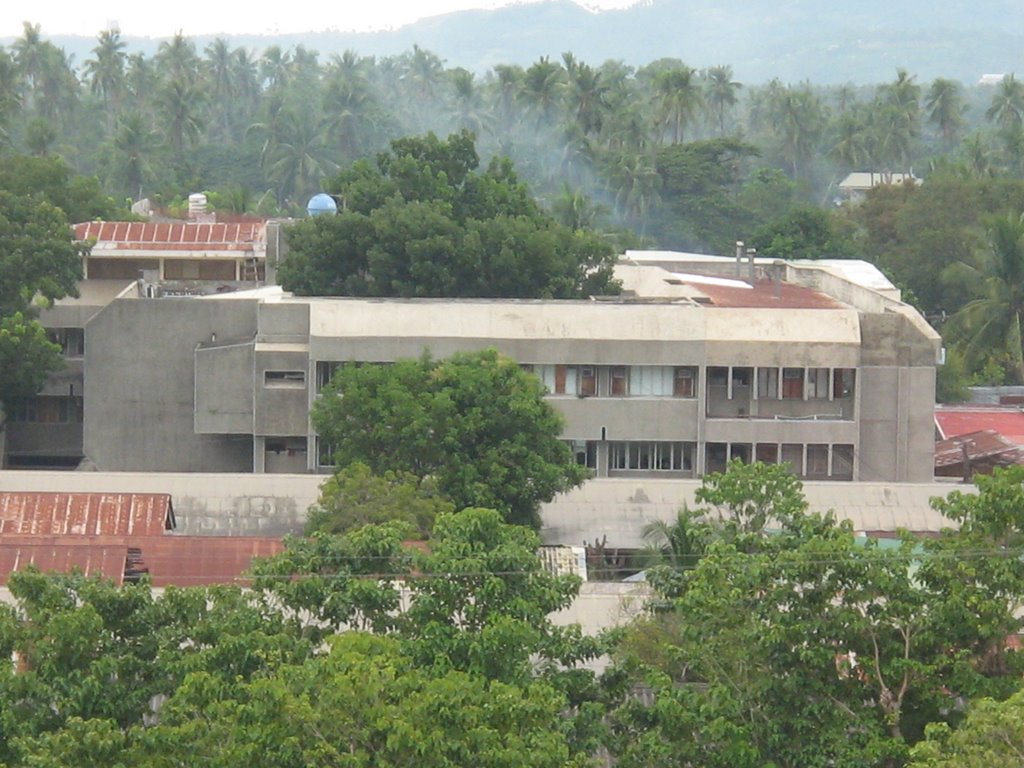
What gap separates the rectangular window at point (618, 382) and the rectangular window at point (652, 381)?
Answer: 12cm

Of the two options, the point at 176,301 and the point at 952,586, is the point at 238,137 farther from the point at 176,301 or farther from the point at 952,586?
the point at 952,586

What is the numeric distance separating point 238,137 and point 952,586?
11227cm

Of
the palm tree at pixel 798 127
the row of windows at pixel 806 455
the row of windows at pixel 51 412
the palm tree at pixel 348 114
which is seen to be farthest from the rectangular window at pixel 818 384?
the palm tree at pixel 798 127

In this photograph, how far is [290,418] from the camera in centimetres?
4222

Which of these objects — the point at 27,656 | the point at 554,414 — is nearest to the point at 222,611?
the point at 27,656

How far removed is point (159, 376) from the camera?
43938 mm

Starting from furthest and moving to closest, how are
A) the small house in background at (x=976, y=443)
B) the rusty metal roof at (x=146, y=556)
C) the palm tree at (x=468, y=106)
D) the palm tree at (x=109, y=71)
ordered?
the palm tree at (x=468, y=106) < the palm tree at (x=109, y=71) < the small house in background at (x=976, y=443) < the rusty metal roof at (x=146, y=556)

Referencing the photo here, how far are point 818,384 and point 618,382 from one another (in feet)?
13.4

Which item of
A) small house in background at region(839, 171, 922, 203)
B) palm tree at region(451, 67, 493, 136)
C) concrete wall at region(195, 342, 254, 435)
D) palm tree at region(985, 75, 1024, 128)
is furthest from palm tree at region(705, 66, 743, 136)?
concrete wall at region(195, 342, 254, 435)

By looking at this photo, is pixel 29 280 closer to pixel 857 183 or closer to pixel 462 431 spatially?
pixel 462 431

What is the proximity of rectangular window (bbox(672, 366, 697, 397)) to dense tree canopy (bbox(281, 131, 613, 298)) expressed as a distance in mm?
7100

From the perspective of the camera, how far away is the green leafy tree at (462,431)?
35.5m

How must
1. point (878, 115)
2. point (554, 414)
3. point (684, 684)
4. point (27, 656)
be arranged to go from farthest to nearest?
point (878, 115), point (554, 414), point (684, 684), point (27, 656)

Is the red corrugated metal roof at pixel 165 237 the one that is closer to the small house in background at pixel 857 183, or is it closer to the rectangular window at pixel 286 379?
the rectangular window at pixel 286 379
